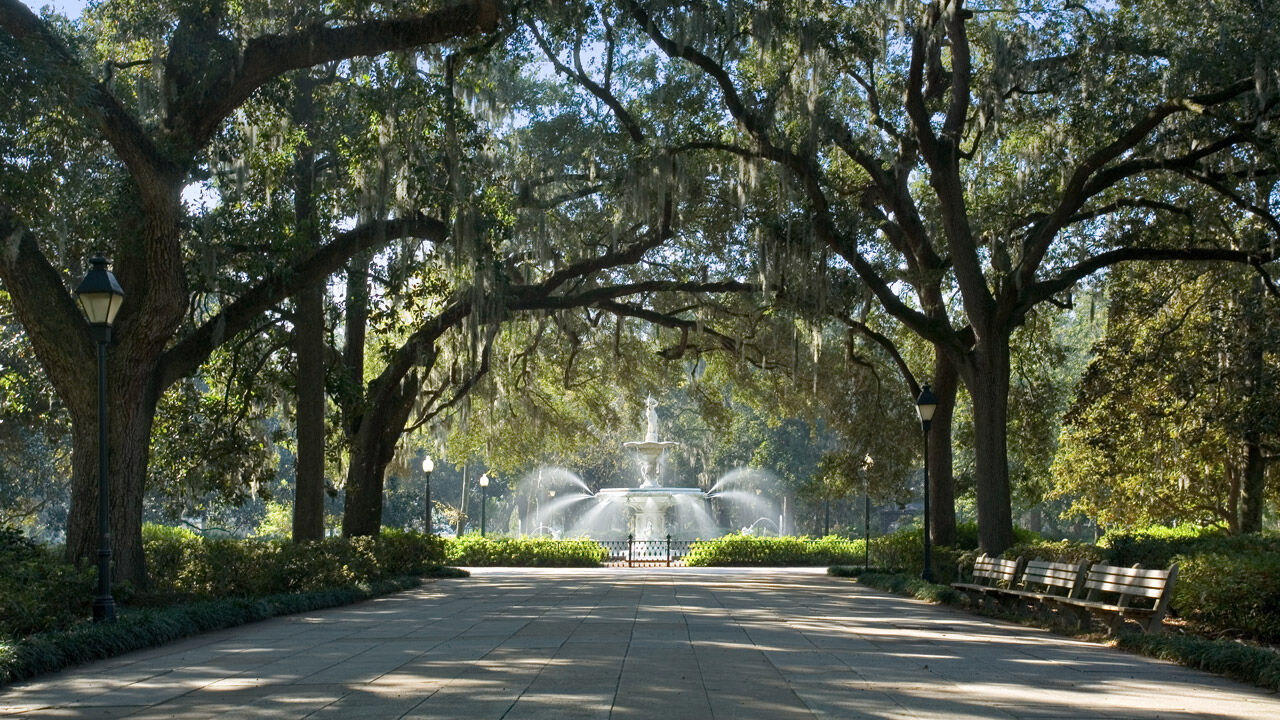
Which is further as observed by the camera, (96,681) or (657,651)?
(657,651)

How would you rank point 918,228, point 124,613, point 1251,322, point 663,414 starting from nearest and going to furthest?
point 124,613 < point 918,228 < point 1251,322 < point 663,414

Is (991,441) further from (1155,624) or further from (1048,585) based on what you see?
(1155,624)

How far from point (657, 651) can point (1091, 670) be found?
3.39 metres

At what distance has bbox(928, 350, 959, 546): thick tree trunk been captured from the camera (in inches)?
843

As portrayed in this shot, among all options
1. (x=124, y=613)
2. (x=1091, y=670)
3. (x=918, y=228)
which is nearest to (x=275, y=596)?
(x=124, y=613)

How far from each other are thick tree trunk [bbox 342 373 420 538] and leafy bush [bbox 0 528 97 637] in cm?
1051

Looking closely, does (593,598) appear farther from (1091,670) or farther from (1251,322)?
(1251,322)

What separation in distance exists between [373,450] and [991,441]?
11.7 meters

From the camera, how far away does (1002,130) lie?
19.3 meters

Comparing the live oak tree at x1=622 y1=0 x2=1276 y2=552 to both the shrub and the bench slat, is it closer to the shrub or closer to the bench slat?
the shrub

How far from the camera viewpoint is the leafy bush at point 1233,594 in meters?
11.1

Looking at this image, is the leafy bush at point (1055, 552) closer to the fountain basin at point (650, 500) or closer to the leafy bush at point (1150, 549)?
the leafy bush at point (1150, 549)

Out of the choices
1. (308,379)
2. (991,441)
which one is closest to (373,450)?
(308,379)

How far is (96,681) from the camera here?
26.3 ft
